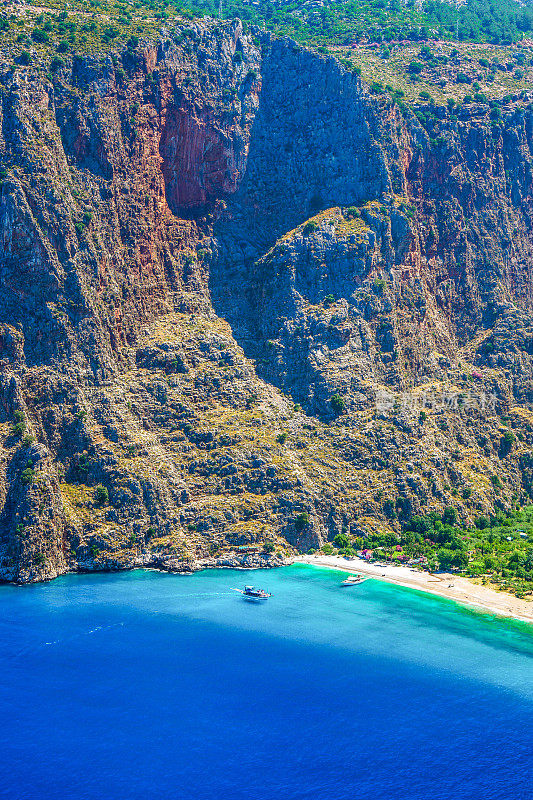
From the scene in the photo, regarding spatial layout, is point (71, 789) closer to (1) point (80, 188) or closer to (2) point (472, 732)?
(2) point (472, 732)

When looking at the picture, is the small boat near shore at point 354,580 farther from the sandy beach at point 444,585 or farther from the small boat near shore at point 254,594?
the small boat near shore at point 254,594

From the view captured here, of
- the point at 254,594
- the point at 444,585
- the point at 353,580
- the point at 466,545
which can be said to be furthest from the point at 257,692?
the point at 466,545

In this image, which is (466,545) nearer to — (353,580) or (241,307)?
(353,580)

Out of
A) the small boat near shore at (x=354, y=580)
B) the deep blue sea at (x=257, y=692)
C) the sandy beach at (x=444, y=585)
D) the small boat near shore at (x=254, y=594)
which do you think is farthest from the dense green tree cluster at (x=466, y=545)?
→ the small boat near shore at (x=254, y=594)

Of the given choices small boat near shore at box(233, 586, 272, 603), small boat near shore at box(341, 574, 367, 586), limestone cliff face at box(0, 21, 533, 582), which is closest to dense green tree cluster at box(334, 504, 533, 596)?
limestone cliff face at box(0, 21, 533, 582)

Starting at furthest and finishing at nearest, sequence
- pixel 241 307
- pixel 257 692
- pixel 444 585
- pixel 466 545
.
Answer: pixel 241 307 → pixel 466 545 → pixel 444 585 → pixel 257 692

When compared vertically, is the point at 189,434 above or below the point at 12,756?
above

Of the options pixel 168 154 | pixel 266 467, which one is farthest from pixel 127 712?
pixel 168 154
